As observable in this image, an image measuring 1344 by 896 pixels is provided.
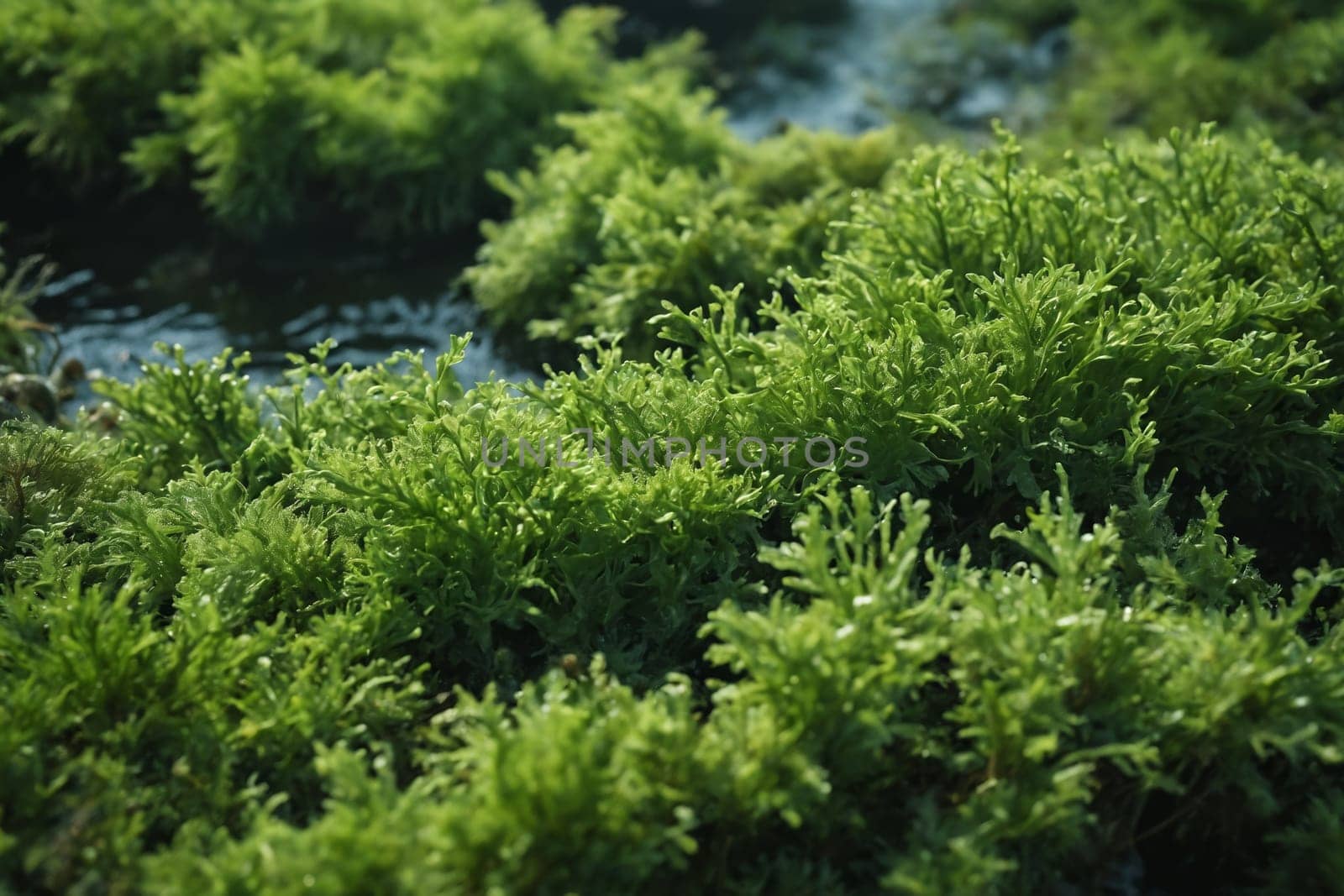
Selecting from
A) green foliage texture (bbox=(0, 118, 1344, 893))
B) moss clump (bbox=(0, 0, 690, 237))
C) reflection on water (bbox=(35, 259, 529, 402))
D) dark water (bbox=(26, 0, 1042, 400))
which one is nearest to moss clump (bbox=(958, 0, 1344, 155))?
dark water (bbox=(26, 0, 1042, 400))

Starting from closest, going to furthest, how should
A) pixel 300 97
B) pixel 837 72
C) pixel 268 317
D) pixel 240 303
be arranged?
pixel 268 317
pixel 240 303
pixel 300 97
pixel 837 72

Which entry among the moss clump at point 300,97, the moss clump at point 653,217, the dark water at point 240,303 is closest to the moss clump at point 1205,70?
the dark water at point 240,303

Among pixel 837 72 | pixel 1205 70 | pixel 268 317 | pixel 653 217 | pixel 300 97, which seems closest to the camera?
pixel 653 217

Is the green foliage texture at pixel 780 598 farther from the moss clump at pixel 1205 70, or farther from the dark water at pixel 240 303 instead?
the moss clump at pixel 1205 70

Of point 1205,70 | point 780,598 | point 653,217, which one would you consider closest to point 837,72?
point 1205,70

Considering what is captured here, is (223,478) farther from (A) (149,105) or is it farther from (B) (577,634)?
(A) (149,105)

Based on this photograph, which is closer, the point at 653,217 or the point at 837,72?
the point at 653,217

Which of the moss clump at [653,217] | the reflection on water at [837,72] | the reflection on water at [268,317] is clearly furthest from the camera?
the reflection on water at [837,72]

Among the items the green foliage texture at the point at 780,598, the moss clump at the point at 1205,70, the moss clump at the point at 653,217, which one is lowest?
the green foliage texture at the point at 780,598

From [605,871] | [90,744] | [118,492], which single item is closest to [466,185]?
[118,492]

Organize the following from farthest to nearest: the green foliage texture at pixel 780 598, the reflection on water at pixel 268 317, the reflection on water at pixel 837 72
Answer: the reflection on water at pixel 837 72
the reflection on water at pixel 268 317
the green foliage texture at pixel 780 598

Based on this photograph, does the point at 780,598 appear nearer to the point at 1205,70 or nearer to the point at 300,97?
the point at 300,97

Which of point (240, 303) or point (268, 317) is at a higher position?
point (240, 303)

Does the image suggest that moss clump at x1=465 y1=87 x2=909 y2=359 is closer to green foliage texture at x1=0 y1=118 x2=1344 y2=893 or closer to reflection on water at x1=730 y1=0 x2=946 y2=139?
green foliage texture at x1=0 y1=118 x2=1344 y2=893
